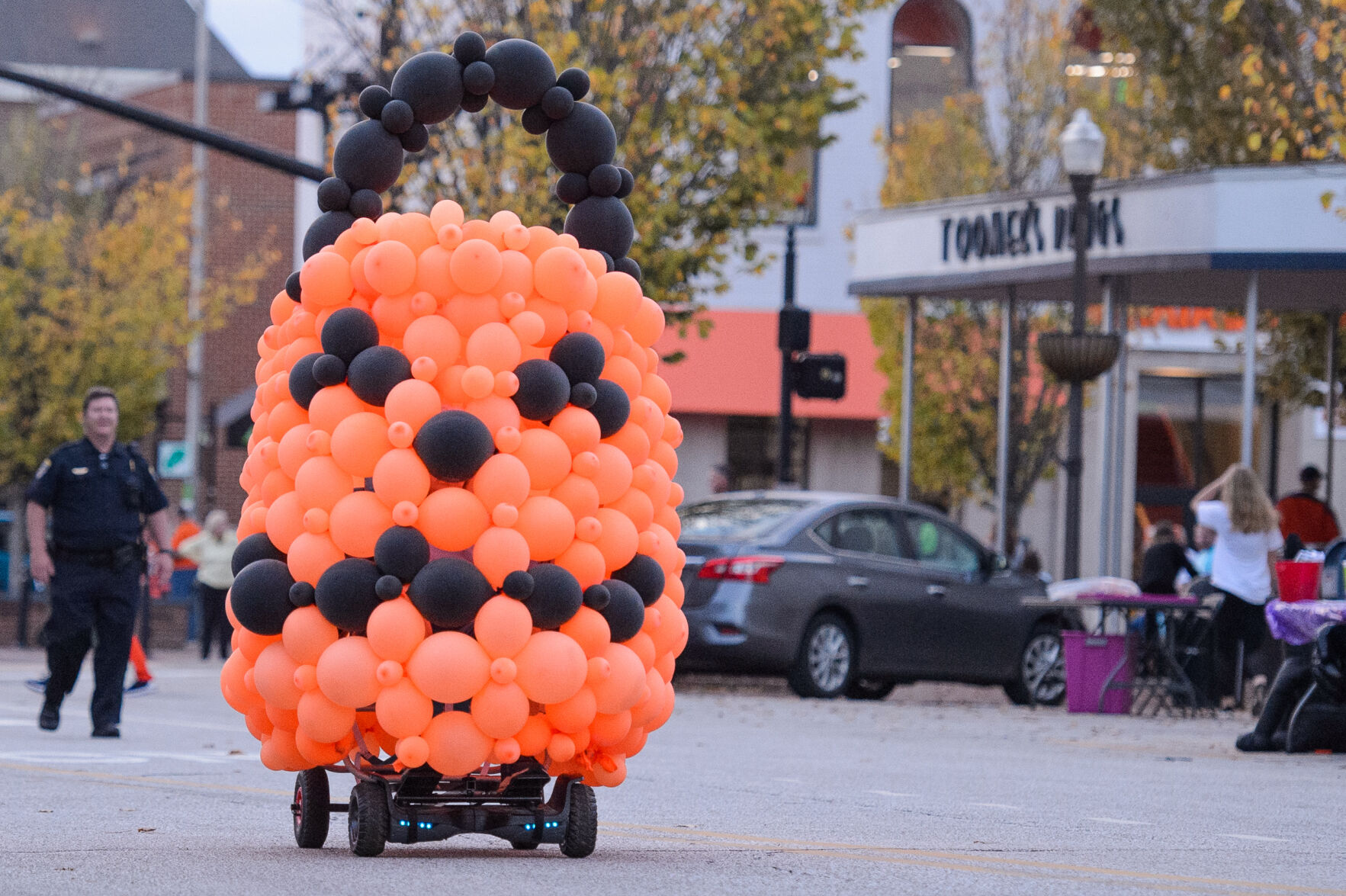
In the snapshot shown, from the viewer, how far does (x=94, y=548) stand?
12.0 m

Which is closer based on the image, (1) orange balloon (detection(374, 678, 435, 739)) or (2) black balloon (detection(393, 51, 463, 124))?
(1) orange balloon (detection(374, 678, 435, 739))

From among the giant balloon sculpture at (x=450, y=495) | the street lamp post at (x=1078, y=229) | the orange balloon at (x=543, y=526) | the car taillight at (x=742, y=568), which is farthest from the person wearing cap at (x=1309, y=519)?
the orange balloon at (x=543, y=526)

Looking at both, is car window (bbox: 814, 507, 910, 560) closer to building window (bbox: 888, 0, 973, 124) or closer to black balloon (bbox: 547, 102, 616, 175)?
black balloon (bbox: 547, 102, 616, 175)

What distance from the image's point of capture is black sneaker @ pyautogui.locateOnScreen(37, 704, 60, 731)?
12555 mm

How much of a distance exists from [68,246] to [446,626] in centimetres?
2920

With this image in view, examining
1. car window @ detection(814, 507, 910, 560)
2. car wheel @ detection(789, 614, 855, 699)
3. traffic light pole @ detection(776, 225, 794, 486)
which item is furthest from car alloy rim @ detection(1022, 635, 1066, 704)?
traffic light pole @ detection(776, 225, 794, 486)

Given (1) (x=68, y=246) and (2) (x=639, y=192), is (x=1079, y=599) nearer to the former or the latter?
(2) (x=639, y=192)

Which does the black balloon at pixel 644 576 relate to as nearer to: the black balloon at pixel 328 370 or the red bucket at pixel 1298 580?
the black balloon at pixel 328 370

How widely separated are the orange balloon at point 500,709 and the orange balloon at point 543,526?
0.43 metres

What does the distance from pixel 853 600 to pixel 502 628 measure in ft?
35.6

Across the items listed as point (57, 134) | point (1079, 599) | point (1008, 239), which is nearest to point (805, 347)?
point (1008, 239)

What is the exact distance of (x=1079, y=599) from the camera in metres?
16.2

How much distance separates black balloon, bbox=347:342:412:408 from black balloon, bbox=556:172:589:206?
100cm

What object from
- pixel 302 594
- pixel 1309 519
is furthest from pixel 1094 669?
pixel 302 594
